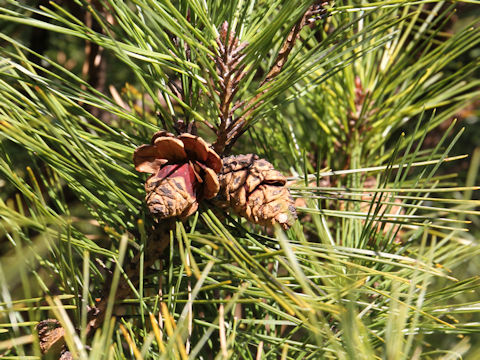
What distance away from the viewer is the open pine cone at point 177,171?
474 millimetres

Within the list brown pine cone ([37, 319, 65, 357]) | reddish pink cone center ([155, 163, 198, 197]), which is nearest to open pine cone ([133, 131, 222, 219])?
reddish pink cone center ([155, 163, 198, 197])

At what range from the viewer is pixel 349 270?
1.86 feet

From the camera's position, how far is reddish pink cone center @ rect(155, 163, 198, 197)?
49cm

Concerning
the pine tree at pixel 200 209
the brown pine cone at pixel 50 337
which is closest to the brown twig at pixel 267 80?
the pine tree at pixel 200 209

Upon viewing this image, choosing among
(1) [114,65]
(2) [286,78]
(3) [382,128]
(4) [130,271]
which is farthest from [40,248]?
(1) [114,65]

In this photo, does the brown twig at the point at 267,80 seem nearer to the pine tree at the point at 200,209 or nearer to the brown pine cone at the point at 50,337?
the pine tree at the point at 200,209

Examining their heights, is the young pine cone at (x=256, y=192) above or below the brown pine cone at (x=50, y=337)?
above

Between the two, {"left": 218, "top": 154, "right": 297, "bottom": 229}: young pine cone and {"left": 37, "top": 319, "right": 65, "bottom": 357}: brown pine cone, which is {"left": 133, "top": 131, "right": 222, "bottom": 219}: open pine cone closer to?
{"left": 218, "top": 154, "right": 297, "bottom": 229}: young pine cone

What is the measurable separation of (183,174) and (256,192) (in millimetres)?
74

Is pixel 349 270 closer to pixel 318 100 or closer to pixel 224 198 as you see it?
pixel 224 198

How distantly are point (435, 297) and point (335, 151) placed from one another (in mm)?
380

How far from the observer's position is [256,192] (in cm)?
50

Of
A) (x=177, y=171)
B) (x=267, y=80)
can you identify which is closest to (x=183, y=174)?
(x=177, y=171)

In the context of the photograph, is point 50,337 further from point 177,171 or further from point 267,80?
point 267,80
